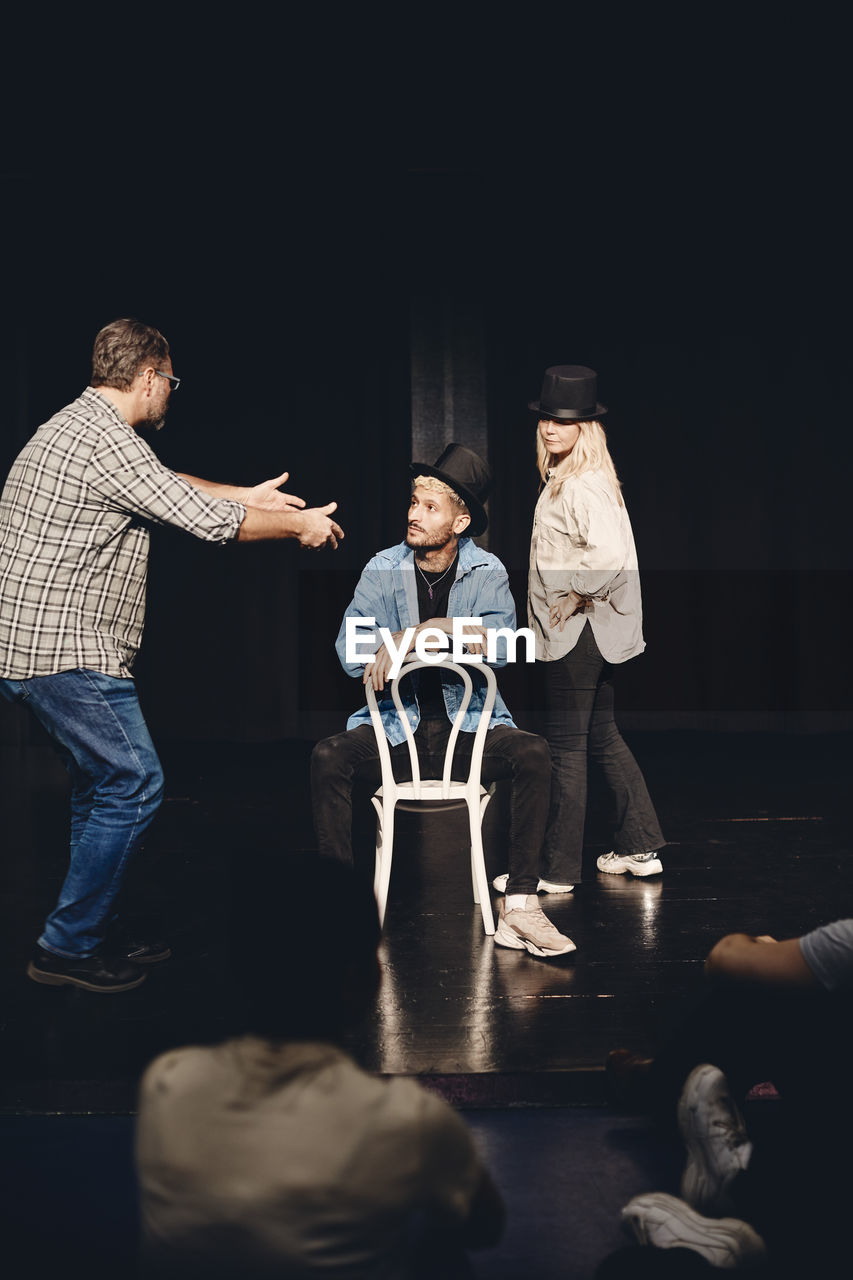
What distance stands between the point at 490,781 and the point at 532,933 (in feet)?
1.47

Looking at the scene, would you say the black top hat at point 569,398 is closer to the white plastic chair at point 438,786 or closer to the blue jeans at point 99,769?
the white plastic chair at point 438,786

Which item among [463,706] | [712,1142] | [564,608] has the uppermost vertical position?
[564,608]

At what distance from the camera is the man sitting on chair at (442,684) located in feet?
10.7

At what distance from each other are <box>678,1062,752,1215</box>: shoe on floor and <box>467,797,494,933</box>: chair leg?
1.37 m

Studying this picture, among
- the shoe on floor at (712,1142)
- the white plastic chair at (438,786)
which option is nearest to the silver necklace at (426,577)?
the white plastic chair at (438,786)

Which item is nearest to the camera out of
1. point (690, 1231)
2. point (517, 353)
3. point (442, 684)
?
point (690, 1231)

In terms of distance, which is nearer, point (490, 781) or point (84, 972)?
point (84, 972)

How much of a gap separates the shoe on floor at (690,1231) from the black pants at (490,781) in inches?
53.4

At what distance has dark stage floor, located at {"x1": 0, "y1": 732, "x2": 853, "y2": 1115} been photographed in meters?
2.49

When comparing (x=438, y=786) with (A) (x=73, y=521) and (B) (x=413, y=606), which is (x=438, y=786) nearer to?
(B) (x=413, y=606)

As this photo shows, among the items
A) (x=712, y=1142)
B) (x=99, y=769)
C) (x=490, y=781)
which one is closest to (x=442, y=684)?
(x=490, y=781)

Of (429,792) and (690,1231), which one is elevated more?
(429,792)

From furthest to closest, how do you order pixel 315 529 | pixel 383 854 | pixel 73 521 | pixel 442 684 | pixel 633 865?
pixel 633 865 < pixel 442 684 < pixel 383 854 < pixel 315 529 < pixel 73 521

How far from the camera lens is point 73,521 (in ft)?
9.07
